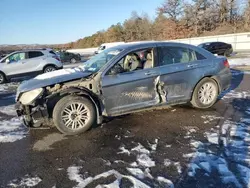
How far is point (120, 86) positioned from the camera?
16.5 feet

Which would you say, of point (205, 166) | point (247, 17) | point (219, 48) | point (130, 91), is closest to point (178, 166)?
point (205, 166)

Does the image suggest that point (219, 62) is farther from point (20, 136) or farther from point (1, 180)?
point (1, 180)

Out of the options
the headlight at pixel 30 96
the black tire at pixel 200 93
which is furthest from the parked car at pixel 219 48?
the headlight at pixel 30 96

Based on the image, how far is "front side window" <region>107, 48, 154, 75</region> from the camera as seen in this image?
17.3 feet

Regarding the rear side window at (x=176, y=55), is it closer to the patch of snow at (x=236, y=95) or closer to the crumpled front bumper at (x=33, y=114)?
the patch of snow at (x=236, y=95)

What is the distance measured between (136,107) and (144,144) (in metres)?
1.18

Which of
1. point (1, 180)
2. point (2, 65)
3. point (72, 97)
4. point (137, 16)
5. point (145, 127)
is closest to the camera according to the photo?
point (1, 180)

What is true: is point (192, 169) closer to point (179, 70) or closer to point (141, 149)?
point (141, 149)

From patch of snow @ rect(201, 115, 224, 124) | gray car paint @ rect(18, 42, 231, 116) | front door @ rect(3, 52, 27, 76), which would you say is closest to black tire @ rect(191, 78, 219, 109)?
gray car paint @ rect(18, 42, 231, 116)

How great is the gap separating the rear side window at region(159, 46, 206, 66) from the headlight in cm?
256

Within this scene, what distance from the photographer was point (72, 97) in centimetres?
469

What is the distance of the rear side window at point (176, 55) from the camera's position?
5586 mm

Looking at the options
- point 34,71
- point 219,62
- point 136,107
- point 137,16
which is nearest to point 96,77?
point 136,107

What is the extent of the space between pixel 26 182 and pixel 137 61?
3.29 meters
